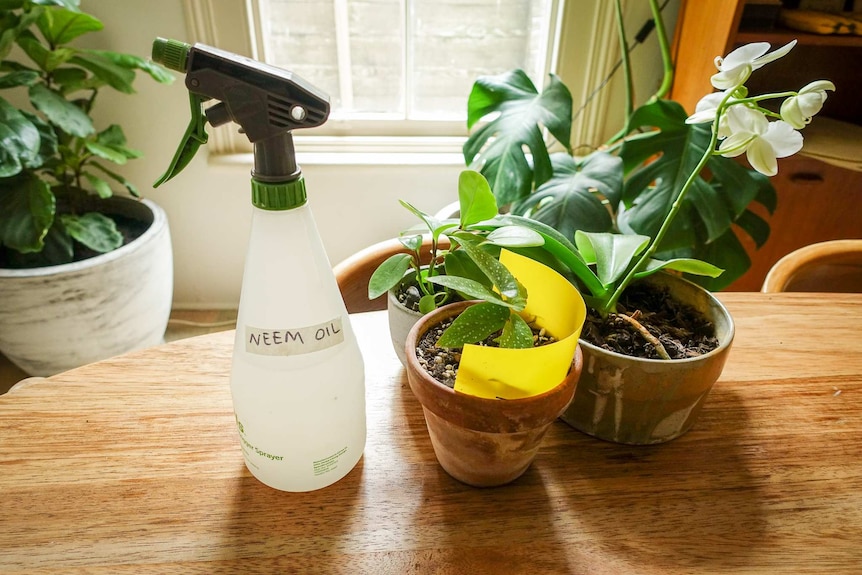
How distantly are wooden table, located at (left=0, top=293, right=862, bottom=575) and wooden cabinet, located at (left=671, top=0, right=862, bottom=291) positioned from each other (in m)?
1.04

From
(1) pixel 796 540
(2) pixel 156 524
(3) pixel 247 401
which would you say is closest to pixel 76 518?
(2) pixel 156 524

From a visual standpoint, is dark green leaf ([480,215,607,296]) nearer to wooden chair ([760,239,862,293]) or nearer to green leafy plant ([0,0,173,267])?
wooden chair ([760,239,862,293])

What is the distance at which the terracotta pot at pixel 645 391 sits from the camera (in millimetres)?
494

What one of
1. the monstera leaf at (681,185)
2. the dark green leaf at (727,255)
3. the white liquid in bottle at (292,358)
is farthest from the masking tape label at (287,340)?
the dark green leaf at (727,255)

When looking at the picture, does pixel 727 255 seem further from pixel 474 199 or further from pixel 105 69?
pixel 105 69

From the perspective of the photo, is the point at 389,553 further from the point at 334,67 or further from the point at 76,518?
the point at 334,67

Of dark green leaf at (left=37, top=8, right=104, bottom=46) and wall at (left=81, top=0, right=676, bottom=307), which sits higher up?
dark green leaf at (left=37, top=8, right=104, bottom=46)

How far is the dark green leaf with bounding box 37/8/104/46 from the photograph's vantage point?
1227 mm

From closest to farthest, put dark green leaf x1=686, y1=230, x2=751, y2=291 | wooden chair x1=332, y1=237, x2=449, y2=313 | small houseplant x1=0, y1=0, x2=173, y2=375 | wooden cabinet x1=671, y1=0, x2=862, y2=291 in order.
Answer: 1. wooden chair x1=332, y1=237, x2=449, y2=313
2. dark green leaf x1=686, y1=230, x2=751, y2=291
3. small houseplant x1=0, y1=0, x2=173, y2=375
4. wooden cabinet x1=671, y1=0, x2=862, y2=291

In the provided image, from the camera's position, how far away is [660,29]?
129 cm

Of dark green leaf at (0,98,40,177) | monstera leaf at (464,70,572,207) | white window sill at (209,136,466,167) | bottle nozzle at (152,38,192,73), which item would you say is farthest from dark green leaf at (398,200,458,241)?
white window sill at (209,136,466,167)

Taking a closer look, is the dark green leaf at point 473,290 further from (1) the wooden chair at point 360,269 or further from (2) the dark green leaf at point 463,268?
(1) the wooden chair at point 360,269

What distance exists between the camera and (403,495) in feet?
1.66

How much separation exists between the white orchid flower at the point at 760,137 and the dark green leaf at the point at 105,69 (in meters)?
1.29
